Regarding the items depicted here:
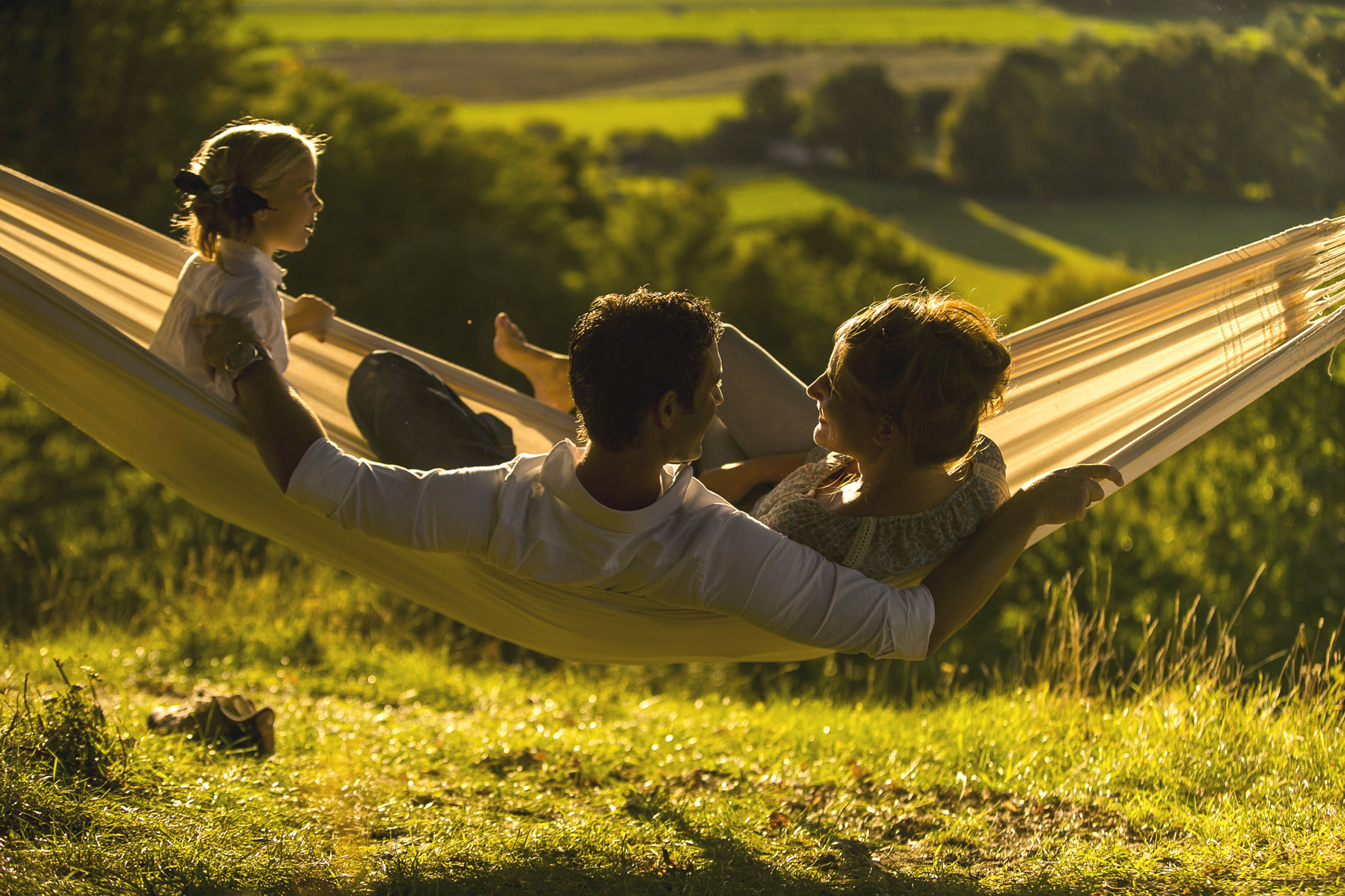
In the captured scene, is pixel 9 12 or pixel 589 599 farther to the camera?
pixel 9 12

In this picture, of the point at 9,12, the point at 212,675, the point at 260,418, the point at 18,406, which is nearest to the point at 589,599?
the point at 260,418

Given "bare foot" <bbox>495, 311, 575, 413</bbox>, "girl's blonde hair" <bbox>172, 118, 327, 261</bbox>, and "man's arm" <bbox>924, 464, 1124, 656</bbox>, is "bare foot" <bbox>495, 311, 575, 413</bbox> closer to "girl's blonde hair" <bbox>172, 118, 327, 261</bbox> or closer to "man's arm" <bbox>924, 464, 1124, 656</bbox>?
"girl's blonde hair" <bbox>172, 118, 327, 261</bbox>

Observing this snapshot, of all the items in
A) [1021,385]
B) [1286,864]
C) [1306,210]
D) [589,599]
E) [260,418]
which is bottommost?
[1286,864]

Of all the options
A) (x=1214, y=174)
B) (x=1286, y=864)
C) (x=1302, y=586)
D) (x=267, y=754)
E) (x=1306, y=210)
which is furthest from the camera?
(x=1214, y=174)

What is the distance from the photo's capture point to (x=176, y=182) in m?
2.10

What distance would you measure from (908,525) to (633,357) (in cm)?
55

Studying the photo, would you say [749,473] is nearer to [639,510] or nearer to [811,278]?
[639,510]

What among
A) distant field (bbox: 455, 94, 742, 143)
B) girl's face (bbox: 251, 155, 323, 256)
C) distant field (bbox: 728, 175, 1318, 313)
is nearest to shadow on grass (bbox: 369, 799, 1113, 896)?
girl's face (bbox: 251, 155, 323, 256)

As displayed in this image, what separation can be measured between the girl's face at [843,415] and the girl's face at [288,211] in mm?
990

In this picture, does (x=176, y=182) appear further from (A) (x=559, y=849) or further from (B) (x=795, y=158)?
(B) (x=795, y=158)

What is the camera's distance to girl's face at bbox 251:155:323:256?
213cm

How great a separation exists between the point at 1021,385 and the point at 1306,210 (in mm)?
18479

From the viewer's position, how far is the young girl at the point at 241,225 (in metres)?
2.10

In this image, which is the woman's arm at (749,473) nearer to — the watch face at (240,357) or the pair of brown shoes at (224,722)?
the watch face at (240,357)
